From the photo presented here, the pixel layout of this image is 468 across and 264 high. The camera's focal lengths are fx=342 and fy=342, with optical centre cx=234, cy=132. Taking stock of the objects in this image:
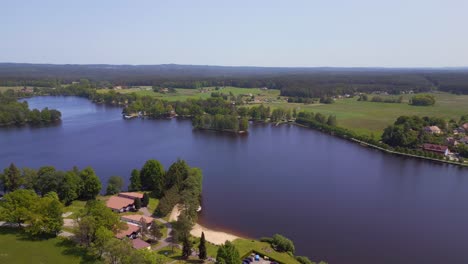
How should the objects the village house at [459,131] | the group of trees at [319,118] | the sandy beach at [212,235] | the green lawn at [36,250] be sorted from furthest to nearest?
the group of trees at [319,118] < the village house at [459,131] < the sandy beach at [212,235] < the green lawn at [36,250]

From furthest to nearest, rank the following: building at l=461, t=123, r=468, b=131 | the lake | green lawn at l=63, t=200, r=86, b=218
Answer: building at l=461, t=123, r=468, b=131, green lawn at l=63, t=200, r=86, b=218, the lake

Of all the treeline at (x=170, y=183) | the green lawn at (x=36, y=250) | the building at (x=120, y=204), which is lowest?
the green lawn at (x=36, y=250)

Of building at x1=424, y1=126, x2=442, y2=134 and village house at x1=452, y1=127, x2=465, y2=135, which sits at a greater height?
building at x1=424, y1=126, x2=442, y2=134

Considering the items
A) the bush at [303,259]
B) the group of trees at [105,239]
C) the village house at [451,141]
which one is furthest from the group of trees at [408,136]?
the group of trees at [105,239]

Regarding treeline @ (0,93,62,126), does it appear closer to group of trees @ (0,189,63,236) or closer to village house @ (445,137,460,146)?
group of trees @ (0,189,63,236)

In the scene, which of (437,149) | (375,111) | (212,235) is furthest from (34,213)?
(375,111)

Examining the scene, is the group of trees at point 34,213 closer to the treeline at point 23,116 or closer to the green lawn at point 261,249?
the green lawn at point 261,249

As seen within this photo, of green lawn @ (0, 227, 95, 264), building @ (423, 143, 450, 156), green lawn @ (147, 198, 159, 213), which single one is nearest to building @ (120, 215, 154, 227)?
green lawn @ (147, 198, 159, 213)
